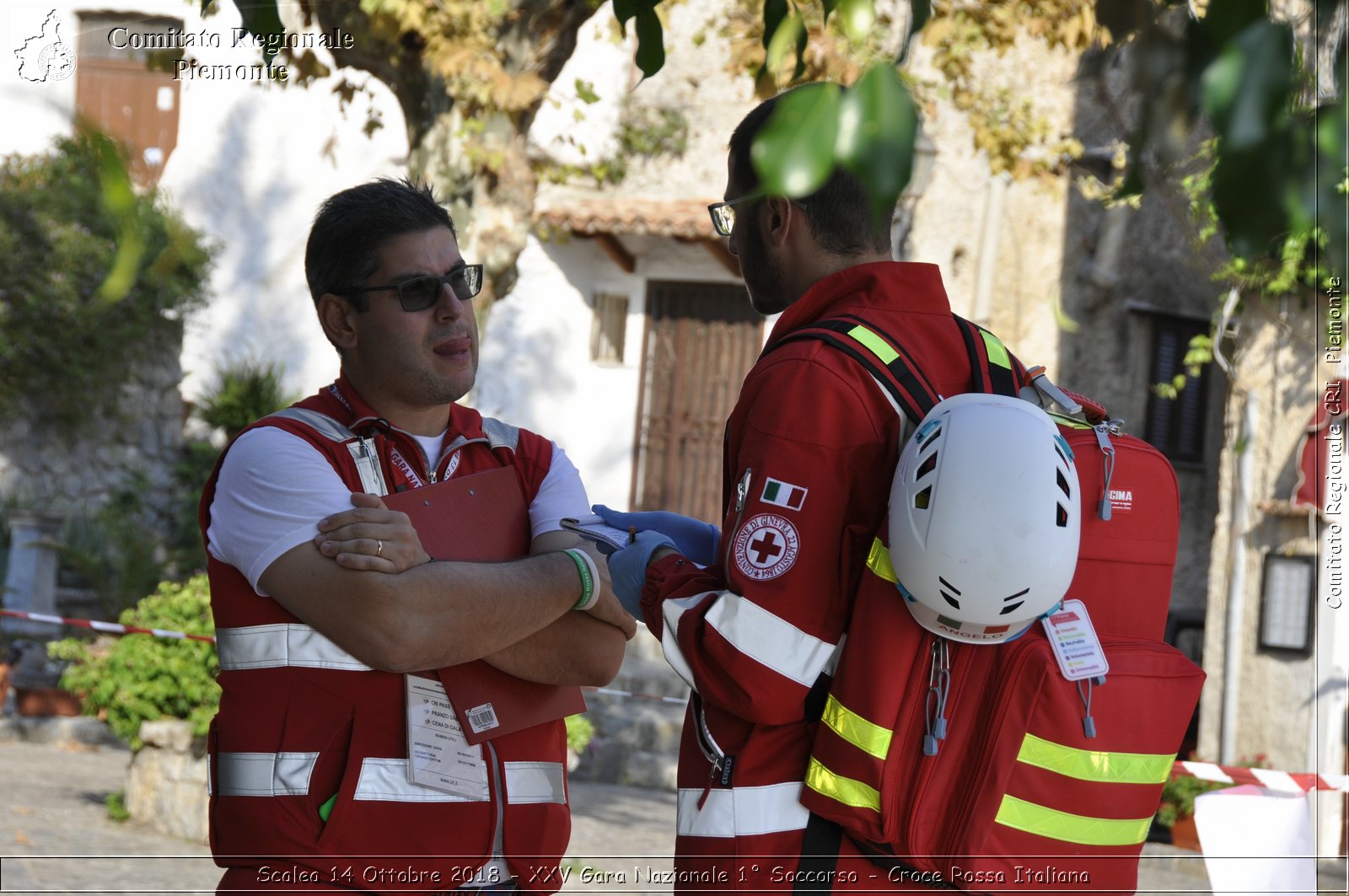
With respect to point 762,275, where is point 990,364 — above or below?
below

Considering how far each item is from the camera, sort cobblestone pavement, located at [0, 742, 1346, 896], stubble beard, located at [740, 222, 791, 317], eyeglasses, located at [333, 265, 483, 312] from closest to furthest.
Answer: stubble beard, located at [740, 222, 791, 317]
eyeglasses, located at [333, 265, 483, 312]
cobblestone pavement, located at [0, 742, 1346, 896]

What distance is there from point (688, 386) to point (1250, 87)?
11.6 meters

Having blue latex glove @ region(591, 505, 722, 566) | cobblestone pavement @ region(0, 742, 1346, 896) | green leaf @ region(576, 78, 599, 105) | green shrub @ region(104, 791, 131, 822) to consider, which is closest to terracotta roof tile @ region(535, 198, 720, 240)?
green leaf @ region(576, 78, 599, 105)

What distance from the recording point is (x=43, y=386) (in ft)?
38.3

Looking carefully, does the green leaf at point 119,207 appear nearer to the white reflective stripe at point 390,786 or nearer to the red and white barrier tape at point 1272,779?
the white reflective stripe at point 390,786

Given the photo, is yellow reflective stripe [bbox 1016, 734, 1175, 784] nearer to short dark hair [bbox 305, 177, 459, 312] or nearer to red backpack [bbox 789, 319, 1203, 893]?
red backpack [bbox 789, 319, 1203, 893]

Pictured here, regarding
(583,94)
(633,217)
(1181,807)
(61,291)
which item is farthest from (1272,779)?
(61,291)

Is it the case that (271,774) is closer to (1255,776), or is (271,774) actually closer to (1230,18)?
(1230,18)

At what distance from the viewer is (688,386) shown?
498 inches

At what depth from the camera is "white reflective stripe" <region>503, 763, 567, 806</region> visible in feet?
8.05

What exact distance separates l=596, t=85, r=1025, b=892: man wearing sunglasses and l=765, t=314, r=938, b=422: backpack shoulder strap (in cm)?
1

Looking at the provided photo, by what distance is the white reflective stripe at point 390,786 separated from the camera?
2.31 metres

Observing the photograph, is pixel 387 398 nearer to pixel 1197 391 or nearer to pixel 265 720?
pixel 265 720

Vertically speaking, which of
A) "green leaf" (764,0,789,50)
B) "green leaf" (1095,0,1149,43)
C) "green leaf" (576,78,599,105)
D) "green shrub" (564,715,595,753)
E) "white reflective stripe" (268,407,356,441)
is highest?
"green leaf" (576,78,599,105)
